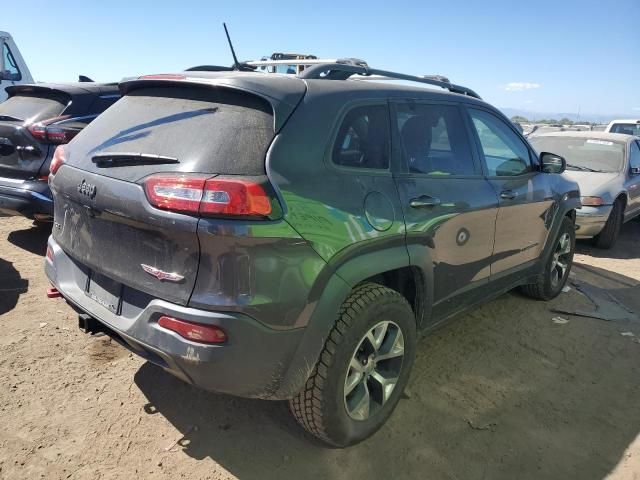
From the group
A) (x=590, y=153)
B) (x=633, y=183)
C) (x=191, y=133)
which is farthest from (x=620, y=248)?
(x=191, y=133)

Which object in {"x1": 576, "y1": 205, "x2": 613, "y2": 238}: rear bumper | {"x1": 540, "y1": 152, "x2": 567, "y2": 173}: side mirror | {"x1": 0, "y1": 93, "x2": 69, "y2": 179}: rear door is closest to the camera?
{"x1": 540, "y1": 152, "x2": 567, "y2": 173}: side mirror

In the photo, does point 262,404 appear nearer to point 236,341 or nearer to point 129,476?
point 129,476

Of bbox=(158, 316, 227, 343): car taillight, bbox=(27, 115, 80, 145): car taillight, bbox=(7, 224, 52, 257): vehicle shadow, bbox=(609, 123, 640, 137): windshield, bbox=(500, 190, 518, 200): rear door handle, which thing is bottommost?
bbox=(7, 224, 52, 257): vehicle shadow

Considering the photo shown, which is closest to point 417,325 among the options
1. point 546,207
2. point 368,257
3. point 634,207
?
point 368,257

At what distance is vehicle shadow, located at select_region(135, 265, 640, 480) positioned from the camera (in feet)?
8.05

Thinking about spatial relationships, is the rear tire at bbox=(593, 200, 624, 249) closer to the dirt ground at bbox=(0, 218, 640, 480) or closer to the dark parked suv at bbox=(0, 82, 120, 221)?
the dirt ground at bbox=(0, 218, 640, 480)

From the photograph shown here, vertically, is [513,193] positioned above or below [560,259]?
above

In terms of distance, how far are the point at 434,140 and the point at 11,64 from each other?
10139mm

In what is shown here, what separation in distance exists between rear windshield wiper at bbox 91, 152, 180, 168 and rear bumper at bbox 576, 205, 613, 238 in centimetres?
597

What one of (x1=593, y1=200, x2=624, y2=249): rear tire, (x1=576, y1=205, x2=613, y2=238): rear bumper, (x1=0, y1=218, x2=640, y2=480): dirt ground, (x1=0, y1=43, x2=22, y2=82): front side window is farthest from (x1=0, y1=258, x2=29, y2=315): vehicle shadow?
(x1=593, y1=200, x2=624, y2=249): rear tire

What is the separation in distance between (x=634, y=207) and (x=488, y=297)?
5269mm

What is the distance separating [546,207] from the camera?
13.2ft

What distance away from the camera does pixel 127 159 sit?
223 centimetres

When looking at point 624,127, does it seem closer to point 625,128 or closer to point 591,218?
point 625,128
